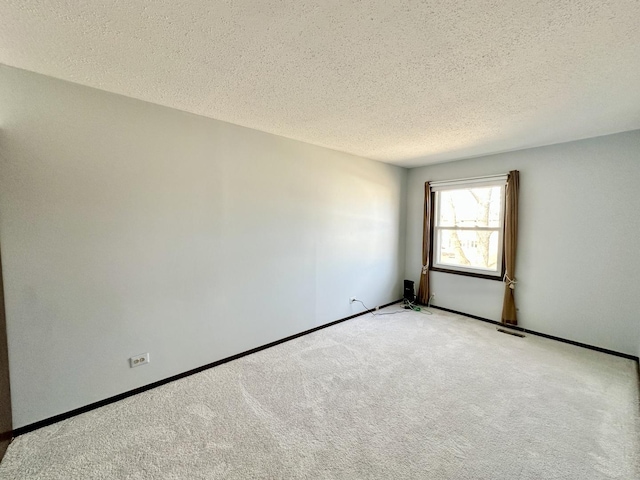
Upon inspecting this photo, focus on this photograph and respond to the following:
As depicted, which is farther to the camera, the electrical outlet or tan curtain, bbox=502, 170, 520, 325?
tan curtain, bbox=502, 170, 520, 325

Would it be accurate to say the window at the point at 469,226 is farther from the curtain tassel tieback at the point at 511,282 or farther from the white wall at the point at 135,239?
the white wall at the point at 135,239

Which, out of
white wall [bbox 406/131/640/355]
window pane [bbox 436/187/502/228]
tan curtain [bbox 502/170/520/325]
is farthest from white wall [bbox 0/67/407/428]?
white wall [bbox 406/131/640/355]

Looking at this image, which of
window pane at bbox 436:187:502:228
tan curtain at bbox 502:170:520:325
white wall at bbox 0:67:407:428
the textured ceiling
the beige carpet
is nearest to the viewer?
the textured ceiling

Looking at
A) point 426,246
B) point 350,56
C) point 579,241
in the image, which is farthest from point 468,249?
point 350,56

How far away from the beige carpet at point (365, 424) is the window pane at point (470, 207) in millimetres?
1970

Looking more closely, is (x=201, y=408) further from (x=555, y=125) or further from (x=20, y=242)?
(x=555, y=125)

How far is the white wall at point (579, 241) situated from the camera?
9.39 feet

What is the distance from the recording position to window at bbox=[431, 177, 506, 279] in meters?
3.87

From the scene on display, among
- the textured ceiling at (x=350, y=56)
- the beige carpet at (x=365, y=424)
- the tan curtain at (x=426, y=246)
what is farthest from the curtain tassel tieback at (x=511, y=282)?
the textured ceiling at (x=350, y=56)

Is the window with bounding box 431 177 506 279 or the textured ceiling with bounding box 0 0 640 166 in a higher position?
the textured ceiling with bounding box 0 0 640 166

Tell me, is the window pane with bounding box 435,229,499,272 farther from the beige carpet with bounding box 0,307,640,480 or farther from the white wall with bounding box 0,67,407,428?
the white wall with bounding box 0,67,407,428

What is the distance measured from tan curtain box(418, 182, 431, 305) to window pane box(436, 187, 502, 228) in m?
0.21

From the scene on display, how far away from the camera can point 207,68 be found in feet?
5.62

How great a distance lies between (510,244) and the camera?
11.8 feet
